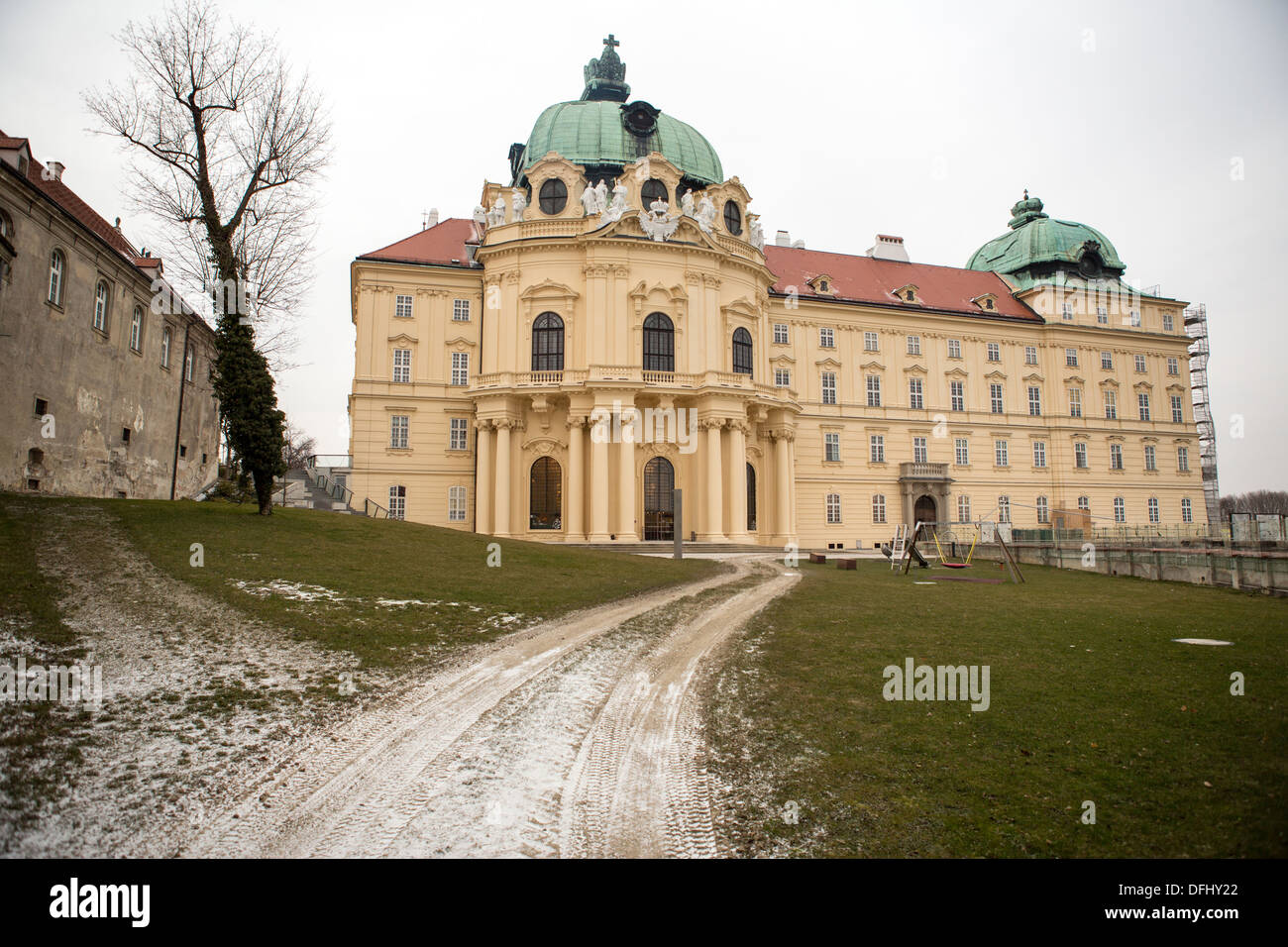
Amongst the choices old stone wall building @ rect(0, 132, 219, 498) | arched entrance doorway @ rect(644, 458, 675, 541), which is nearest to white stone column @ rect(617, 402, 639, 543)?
arched entrance doorway @ rect(644, 458, 675, 541)

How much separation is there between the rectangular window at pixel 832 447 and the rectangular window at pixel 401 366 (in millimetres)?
26410

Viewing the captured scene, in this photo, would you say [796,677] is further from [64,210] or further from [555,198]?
[555,198]

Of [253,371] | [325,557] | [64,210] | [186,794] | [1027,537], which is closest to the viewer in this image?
Answer: [186,794]

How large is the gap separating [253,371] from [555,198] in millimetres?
24101

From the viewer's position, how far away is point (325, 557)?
1695cm

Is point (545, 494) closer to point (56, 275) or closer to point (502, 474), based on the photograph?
point (502, 474)

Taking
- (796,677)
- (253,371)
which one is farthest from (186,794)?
(253,371)

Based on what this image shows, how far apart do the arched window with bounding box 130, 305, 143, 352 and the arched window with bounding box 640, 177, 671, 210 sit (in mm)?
25557

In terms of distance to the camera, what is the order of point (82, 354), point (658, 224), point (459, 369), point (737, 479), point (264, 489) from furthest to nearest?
point (459, 369) → point (658, 224) → point (737, 479) → point (82, 354) → point (264, 489)

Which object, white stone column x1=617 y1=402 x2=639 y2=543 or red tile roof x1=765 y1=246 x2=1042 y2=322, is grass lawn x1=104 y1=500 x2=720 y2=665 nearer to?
white stone column x1=617 y1=402 x2=639 y2=543

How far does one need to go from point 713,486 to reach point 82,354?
27238 mm

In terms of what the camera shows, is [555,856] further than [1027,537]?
No

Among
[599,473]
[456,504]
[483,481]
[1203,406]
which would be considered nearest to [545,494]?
[483,481]

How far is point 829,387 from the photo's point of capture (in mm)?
47875
